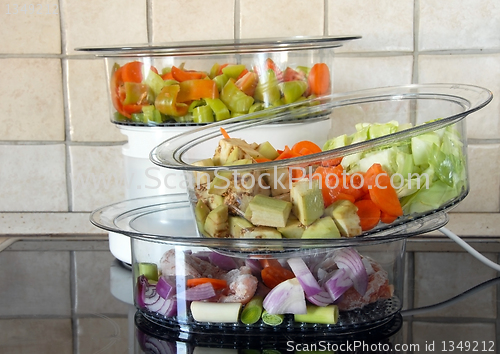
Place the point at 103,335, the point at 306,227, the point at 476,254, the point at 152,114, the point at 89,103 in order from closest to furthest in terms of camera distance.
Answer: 1. the point at 306,227
2. the point at 103,335
3. the point at 152,114
4. the point at 476,254
5. the point at 89,103

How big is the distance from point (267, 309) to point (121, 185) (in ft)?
1.68

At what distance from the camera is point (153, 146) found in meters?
0.80

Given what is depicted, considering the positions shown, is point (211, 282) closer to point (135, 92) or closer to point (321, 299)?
point (321, 299)

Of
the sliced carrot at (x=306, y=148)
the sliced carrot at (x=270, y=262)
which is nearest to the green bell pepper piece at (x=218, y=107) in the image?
the sliced carrot at (x=306, y=148)

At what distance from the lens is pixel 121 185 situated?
105 cm

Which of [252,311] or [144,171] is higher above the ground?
[144,171]

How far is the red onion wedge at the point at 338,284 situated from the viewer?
2.01 ft

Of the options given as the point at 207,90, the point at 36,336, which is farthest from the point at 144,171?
the point at 36,336

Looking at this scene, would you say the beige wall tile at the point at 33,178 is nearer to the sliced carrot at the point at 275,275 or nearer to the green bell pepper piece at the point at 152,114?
the green bell pepper piece at the point at 152,114

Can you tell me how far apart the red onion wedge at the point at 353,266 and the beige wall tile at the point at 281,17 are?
0.47m

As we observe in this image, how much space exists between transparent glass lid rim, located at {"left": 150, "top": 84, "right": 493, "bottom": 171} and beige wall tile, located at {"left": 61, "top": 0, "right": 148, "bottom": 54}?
1.09 ft

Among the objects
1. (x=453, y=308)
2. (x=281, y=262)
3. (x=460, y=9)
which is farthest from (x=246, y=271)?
(x=460, y=9)

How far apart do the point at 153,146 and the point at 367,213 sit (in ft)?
1.08

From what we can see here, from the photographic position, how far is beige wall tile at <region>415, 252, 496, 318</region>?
733 millimetres
